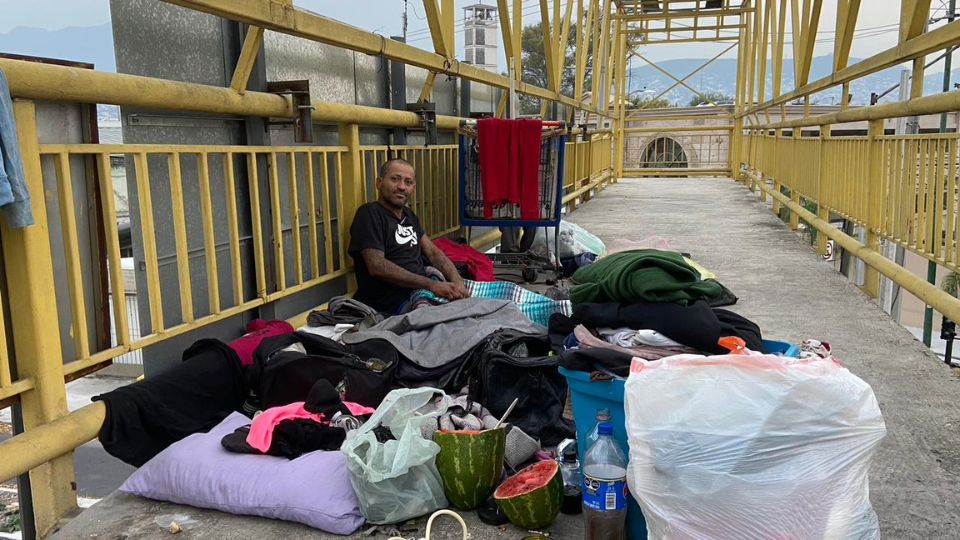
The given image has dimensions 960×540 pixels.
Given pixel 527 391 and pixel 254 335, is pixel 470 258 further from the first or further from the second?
pixel 527 391

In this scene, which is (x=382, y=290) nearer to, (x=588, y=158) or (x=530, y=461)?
(x=530, y=461)

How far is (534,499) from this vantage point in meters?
2.12

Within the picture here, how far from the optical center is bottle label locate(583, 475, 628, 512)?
1.97 m

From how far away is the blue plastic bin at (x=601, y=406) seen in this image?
208cm

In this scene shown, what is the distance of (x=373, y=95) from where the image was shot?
5.13m

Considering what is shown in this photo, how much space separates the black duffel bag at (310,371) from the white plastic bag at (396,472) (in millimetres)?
507

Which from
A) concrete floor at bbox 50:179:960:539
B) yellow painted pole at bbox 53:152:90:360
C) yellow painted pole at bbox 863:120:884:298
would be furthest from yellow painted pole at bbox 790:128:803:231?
yellow painted pole at bbox 53:152:90:360

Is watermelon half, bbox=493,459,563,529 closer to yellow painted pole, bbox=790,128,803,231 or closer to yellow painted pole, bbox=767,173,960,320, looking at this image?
yellow painted pole, bbox=767,173,960,320

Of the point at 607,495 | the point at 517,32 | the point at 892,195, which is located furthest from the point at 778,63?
the point at 607,495

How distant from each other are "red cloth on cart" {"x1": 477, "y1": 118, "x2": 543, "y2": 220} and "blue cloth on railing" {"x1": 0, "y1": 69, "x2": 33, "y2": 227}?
3.67 m

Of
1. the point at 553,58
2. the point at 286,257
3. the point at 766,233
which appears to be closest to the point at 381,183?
the point at 286,257

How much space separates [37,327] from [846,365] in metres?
3.30

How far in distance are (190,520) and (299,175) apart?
7.24 feet

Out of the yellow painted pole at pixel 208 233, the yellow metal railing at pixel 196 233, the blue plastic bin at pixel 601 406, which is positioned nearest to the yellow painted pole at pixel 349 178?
the yellow metal railing at pixel 196 233
